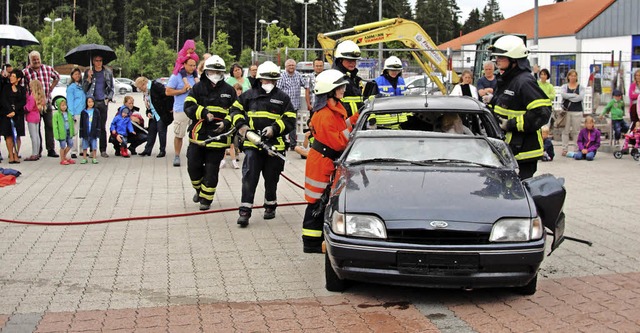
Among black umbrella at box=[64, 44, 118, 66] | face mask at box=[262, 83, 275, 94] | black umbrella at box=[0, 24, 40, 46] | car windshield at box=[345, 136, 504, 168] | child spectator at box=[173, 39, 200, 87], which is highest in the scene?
black umbrella at box=[0, 24, 40, 46]

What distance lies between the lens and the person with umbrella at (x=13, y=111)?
14.5 m

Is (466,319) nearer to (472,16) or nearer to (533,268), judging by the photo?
(533,268)

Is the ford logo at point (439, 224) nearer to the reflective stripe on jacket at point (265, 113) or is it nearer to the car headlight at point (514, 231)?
the car headlight at point (514, 231)

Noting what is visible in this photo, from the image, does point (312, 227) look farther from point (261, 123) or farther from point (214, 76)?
point (214, 76)

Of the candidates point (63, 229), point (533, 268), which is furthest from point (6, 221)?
point (533, 268)

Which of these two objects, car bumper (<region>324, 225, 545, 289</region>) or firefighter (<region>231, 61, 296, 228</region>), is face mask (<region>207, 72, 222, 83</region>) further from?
car bumper (<region>324, 225, 545, 289</region>)

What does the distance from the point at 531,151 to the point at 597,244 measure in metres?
1.29

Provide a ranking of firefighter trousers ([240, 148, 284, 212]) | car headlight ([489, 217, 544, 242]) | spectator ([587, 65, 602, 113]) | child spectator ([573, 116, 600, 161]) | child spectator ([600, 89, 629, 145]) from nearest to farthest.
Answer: car headlight ([489, 217, 544, 242]) < firefighter trousers ([240, 148, 284, 212]) < child spectator ([573, 116, 600, 161]) < child spectator ([600, 89, 629, 145]) < spectator ([587, 65, 602, 113])

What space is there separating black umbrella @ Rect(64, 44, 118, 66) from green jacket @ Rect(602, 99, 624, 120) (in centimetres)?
1071

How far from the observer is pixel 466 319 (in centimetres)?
554

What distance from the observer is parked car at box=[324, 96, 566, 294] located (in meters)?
5.57

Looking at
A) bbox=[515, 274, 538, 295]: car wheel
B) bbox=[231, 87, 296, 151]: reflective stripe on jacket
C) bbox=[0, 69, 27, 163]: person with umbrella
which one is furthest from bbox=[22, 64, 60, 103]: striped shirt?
bbox=[515, 274, 538, 295]: car wheel

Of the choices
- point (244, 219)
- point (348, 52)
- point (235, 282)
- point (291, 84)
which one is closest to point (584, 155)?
point (291, 84)

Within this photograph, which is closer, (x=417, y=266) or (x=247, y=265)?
(x=417, y=266)
